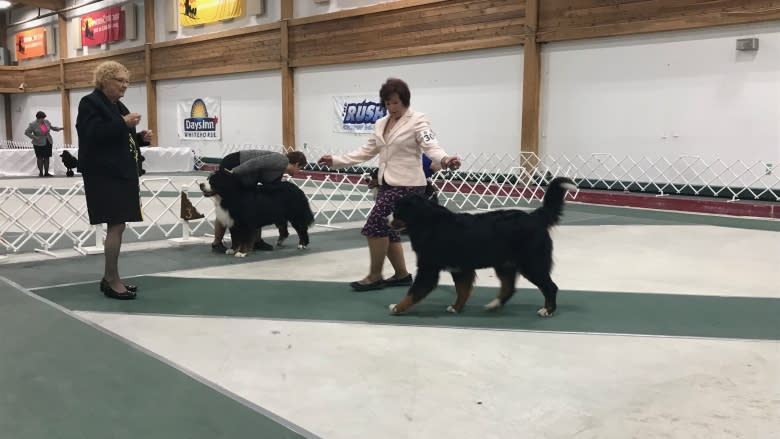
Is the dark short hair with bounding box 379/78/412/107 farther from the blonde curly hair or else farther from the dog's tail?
the blonde curly hair

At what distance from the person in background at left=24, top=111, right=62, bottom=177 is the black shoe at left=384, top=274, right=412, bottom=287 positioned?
42.5ft

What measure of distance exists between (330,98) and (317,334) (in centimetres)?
1309

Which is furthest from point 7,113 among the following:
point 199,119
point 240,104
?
point 240,104

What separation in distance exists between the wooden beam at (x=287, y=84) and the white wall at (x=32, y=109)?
13.8 m

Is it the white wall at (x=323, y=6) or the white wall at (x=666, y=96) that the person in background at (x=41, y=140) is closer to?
the white wall at (x=323, y=6)

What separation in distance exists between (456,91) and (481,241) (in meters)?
10.0

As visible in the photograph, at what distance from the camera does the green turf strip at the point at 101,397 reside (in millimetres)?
2348

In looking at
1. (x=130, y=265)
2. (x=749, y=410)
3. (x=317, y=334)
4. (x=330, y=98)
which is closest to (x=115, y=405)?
(x=317, y=334)

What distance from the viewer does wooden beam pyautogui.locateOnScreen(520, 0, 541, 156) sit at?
38.9 feet

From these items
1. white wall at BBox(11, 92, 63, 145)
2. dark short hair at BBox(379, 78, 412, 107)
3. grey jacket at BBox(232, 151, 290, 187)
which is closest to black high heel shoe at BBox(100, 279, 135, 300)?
grey jacket at BBox(232, 151, 290, 187)

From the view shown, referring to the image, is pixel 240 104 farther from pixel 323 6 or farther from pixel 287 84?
pixel 323 6

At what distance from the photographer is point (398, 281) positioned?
490cm

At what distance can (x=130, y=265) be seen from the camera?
5.66 metres

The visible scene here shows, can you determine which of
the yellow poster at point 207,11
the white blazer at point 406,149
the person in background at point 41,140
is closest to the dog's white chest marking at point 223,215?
the white blazer at point 406,149
